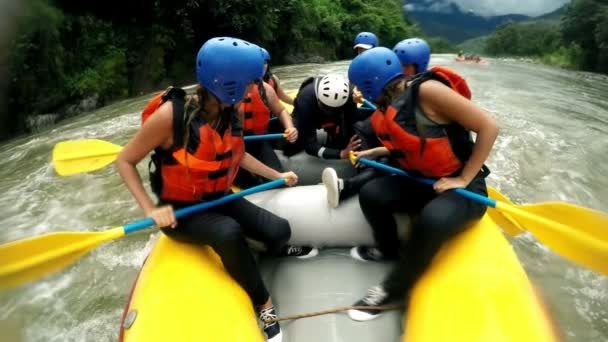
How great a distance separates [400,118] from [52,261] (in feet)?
5.31

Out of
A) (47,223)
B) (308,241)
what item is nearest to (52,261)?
(308,241)

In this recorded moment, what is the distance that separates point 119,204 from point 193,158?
8.93 feet

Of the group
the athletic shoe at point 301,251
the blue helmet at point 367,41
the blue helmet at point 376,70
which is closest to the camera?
the blue helmet at point 376,70

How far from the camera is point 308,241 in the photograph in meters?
2.32

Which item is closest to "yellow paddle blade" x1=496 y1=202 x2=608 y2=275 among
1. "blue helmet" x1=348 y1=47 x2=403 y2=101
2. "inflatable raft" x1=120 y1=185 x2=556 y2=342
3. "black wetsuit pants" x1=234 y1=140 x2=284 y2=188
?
"inflatable raft" x1=120 y1=185 x2=556 y2=342

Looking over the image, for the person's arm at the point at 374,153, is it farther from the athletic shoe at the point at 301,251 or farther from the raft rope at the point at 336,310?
the raft rope at the point at 336,310

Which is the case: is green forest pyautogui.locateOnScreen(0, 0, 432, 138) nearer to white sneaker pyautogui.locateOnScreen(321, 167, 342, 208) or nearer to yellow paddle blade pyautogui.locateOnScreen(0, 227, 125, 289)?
yellow paddle blade pyautogui.locateOnScreen(0, 227, 125, 289)

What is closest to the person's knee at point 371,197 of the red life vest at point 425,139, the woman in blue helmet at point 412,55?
the red life vest at point 425,139

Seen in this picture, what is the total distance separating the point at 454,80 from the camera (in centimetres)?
182

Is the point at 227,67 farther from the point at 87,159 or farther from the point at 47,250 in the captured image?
the point at 87,159

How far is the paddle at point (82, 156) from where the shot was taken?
2.45 m

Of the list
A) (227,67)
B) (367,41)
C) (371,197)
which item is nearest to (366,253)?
(371,197)

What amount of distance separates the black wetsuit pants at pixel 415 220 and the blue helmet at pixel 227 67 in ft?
2.71

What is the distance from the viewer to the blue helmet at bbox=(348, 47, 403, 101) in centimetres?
197
